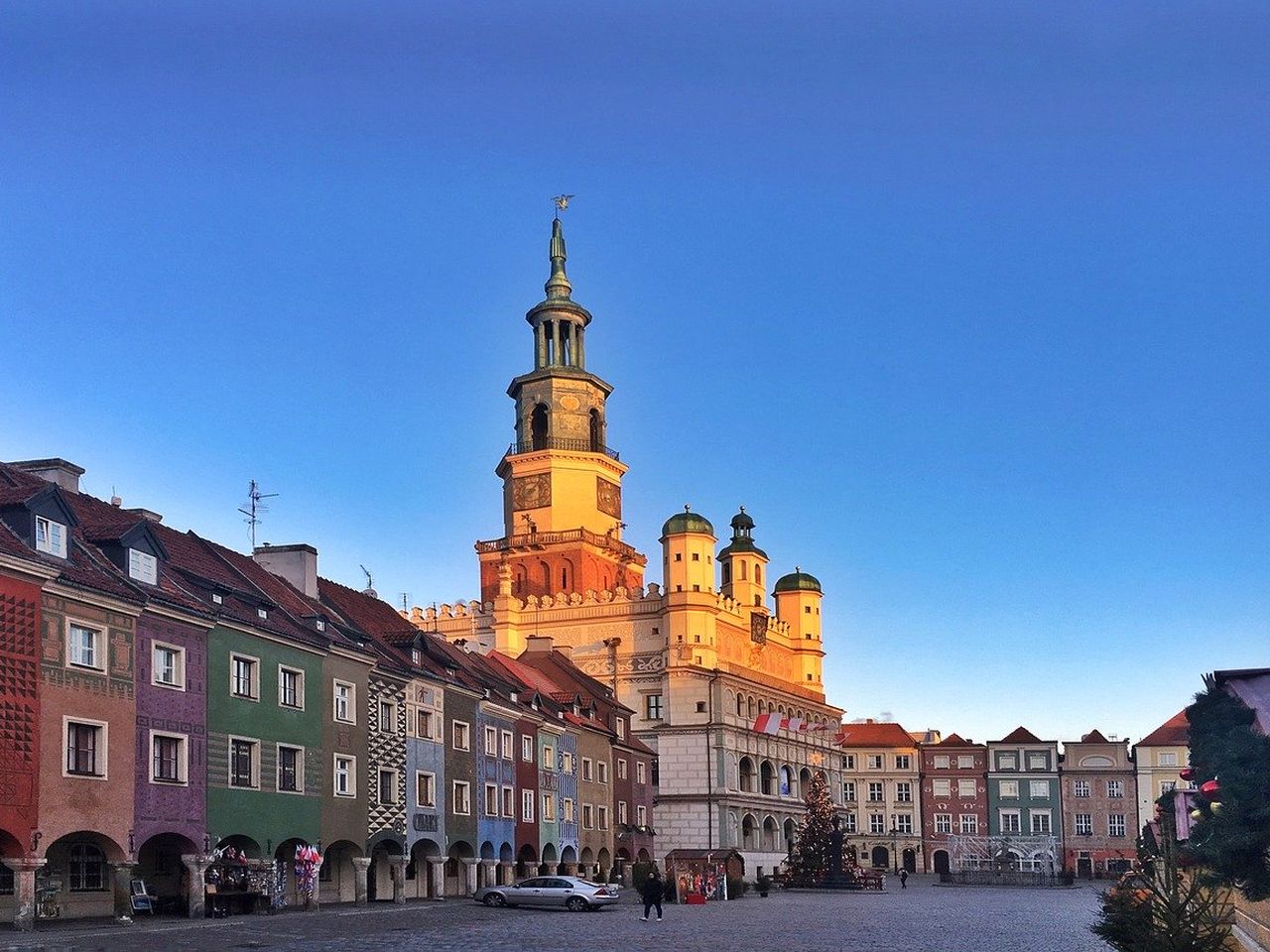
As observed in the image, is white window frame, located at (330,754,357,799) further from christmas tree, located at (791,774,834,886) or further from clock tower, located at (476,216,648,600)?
clock tower, located at (476,216,648,600)

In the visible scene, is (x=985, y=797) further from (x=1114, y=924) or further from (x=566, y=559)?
(x=1114, y=924)

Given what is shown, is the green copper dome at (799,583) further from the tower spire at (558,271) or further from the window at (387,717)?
the window at (387,717)

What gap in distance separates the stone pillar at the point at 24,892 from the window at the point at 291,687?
40.0 ft

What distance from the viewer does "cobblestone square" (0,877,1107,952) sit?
107ft

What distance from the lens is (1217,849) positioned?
792 inches

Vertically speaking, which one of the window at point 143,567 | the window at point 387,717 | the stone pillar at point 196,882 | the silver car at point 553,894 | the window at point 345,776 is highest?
the window at point 143,567

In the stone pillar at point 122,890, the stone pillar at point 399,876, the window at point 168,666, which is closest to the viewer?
the stone pillar at point 122,890

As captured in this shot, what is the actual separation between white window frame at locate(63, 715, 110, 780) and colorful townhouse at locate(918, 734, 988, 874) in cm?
11611

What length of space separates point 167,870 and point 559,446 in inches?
2635

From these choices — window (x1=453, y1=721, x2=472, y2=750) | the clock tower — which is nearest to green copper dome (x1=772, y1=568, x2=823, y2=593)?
the clock tower

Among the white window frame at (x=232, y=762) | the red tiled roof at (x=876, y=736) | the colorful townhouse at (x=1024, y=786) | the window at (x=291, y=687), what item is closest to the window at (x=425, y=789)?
the window at (x=291, y=687)

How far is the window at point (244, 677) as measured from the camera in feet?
151

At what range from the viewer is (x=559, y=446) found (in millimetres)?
110312

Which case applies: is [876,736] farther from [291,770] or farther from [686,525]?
[291,770]
